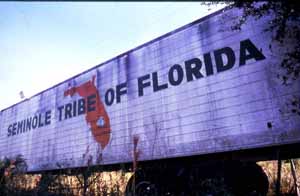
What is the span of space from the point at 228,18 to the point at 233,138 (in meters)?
2.43

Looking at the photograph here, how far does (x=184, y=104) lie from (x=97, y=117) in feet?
9.42

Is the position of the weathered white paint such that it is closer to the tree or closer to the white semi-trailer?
the white semi-trailer

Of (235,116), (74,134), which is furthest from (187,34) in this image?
(74,134)

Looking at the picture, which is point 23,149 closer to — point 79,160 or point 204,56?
point 79,160

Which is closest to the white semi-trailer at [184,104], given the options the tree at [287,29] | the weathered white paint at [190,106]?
the weathered white paint at [190,106]

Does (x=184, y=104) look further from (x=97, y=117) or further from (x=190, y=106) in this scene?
(x=97, y=117)

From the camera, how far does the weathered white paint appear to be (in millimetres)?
4938

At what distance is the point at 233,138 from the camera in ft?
16.9

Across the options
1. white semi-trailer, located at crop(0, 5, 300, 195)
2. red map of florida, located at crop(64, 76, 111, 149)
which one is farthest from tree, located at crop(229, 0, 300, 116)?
red map of florida, located at crop(64, 76, 111, 149)

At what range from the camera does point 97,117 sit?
25.6 feet

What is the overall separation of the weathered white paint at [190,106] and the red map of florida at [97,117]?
0.55 feet

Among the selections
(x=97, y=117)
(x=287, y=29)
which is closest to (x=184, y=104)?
(x=287, y=29)

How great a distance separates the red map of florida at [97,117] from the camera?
743 centimetres

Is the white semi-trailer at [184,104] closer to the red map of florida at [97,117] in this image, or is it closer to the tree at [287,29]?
the red map of florida at [97,117]
